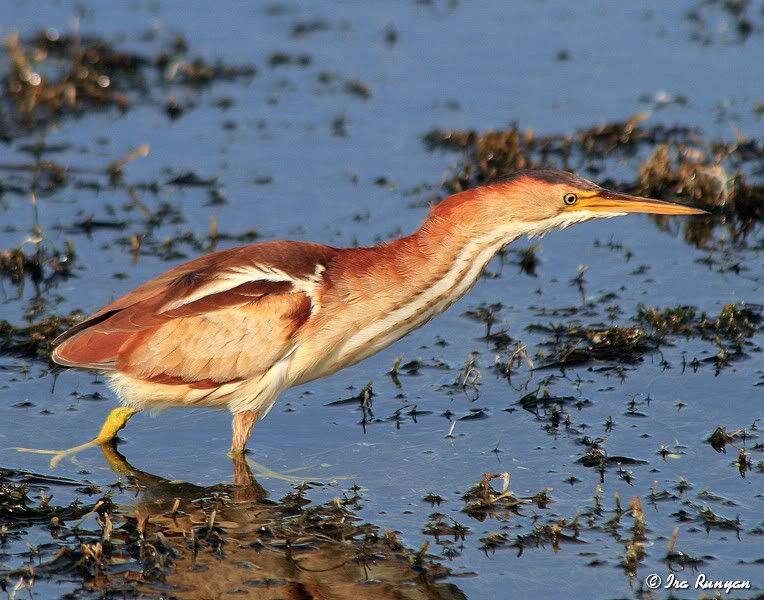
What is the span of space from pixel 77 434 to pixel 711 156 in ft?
13.4

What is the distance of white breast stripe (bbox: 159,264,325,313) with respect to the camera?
4.74 metres

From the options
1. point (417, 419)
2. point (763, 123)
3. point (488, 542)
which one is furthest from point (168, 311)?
point (763, 123)

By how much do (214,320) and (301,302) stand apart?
32cm

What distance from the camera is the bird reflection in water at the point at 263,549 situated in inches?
158

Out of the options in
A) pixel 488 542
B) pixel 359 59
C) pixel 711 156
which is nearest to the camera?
pixel 488 542

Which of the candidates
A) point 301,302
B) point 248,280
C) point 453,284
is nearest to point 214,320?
point 248,280

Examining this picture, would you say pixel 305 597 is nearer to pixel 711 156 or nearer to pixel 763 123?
pixel 711 156

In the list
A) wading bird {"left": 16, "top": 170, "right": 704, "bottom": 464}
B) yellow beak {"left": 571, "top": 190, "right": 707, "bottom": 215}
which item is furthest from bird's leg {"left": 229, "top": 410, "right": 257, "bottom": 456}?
yellow beak {"left": 571, "top": 190, "right": 707, "bottom": 215}

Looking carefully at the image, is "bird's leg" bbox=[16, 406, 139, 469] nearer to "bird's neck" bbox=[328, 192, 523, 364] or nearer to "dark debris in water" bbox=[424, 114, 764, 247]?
"bird's neck" bbox=[328, 192, 523, 364]

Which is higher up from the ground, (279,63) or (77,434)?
(279,63)

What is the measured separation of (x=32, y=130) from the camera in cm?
823

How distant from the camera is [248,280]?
4.78m

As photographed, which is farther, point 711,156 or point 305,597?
point 711,156

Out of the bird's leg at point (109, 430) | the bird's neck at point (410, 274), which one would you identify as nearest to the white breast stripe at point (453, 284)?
the bird's neck at point (410, 274)
